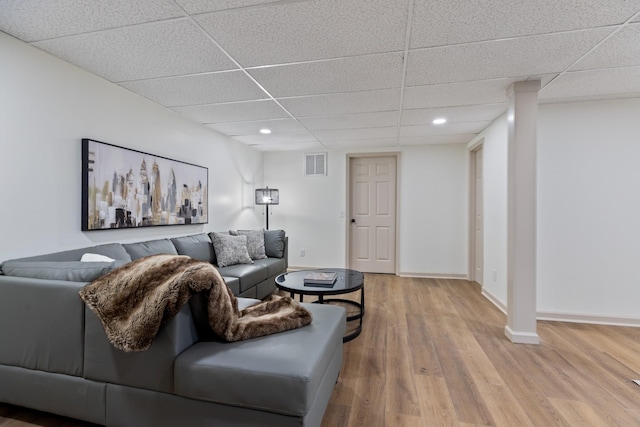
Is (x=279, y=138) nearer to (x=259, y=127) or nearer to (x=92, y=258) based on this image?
(x=259, y=127)

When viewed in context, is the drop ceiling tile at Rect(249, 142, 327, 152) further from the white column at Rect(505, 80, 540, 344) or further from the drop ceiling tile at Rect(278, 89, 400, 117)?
the white column at Rect(505, 80, 540, 344)

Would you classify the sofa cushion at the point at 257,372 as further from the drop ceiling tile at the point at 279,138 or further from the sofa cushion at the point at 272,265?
the drop ceiling tile at the point at 279,138

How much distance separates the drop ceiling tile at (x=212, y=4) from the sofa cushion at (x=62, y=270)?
1390mm

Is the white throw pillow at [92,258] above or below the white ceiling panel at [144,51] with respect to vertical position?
below

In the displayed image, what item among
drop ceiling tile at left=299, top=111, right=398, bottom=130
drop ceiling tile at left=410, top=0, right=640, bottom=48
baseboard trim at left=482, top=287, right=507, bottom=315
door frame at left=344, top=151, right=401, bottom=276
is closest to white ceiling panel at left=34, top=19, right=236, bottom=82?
drop ceiling tile at left=410, top=0, right=640, bottom=48

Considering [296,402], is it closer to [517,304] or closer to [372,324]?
[372,324]

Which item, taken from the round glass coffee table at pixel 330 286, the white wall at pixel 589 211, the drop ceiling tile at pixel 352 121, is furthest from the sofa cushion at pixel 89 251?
the white wall at pixel 589 211

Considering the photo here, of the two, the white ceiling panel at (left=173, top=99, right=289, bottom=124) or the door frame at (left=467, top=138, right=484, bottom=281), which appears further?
the door frame at (left=467, top=138, right=484, bottom=281)

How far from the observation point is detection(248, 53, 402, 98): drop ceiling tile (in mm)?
2119

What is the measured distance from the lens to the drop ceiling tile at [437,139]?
4.26 m

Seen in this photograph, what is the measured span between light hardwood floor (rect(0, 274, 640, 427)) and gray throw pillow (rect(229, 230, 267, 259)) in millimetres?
1639

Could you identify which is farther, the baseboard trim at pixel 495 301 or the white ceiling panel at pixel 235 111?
the baseboard trim at pixel 495 301

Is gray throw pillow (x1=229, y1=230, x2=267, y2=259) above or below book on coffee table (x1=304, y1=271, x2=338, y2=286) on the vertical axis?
above

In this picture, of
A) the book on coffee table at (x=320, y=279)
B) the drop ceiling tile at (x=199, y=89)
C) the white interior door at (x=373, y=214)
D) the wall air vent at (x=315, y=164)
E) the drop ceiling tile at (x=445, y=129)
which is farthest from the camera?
the wall air vent at (x=315, y=164)
